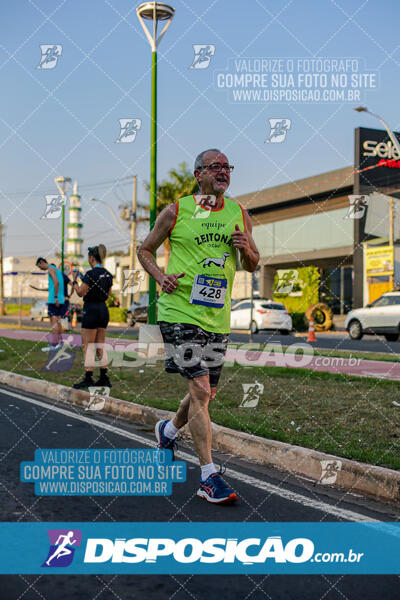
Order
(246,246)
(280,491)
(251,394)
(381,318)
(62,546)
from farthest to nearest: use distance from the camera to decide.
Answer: (381,318) → (251,394) → (280,491) → (246,246) → (62,546)

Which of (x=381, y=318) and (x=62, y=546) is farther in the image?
(x=381, y=318)

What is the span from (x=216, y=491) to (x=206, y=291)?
3.87ft

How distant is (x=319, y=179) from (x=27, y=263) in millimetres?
89017

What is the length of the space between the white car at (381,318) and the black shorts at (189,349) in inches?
723

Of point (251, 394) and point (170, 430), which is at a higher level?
point (170, 430)

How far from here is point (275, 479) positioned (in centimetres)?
460

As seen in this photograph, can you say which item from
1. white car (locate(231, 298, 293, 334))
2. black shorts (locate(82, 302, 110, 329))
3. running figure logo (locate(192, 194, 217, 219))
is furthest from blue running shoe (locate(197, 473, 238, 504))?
white car (locate(231, 298, 293, 334))

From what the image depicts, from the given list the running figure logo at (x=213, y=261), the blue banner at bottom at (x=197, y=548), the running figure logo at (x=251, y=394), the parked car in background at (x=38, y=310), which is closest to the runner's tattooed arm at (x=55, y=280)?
the running figure logo at (x=251, y=394)

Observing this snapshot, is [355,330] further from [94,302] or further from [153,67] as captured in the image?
[94,302]

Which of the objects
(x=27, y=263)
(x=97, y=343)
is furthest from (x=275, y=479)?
(x=27, y=263)

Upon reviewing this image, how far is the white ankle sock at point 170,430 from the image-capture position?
183 inches

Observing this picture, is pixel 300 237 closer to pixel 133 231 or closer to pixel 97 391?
pixel 133 231

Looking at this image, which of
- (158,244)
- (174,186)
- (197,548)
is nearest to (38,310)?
(174,186)

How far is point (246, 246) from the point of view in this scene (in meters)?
4.14
